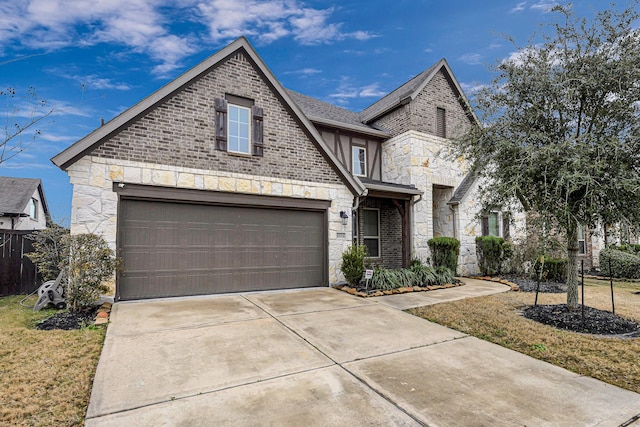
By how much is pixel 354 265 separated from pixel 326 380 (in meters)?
5.66

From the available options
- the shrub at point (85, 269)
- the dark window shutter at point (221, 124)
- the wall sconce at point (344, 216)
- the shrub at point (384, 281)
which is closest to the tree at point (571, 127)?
the shrub at point (384, 281)

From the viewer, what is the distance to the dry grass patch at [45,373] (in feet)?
9.51

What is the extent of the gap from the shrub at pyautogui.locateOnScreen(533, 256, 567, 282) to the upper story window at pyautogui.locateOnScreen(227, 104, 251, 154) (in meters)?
10.6

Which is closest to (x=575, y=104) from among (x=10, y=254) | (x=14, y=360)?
(x=14, y=360)

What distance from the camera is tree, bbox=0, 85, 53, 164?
4.43 metres

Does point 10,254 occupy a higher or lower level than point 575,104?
lower

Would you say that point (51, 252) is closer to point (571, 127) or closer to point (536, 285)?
point (571, 127)

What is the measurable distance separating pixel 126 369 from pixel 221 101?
6486 millimetres

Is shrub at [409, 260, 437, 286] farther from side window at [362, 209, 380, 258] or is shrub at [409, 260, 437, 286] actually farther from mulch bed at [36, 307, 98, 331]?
mulch bed at [36, 307, 98, 331]

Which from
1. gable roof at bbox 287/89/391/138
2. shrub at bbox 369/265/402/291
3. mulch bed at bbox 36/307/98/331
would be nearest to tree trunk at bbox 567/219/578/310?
shrub at bbox 369/265/402/291

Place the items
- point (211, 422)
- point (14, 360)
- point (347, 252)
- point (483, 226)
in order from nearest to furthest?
point (211, 422) < point (14, 360) < point (347, 252) < point (483, 226)

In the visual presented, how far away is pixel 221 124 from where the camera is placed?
27.4ft

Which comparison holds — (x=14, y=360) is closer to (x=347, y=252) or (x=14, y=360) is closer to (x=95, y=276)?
(x=95, y=276)

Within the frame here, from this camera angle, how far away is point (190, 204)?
26.2 feet
